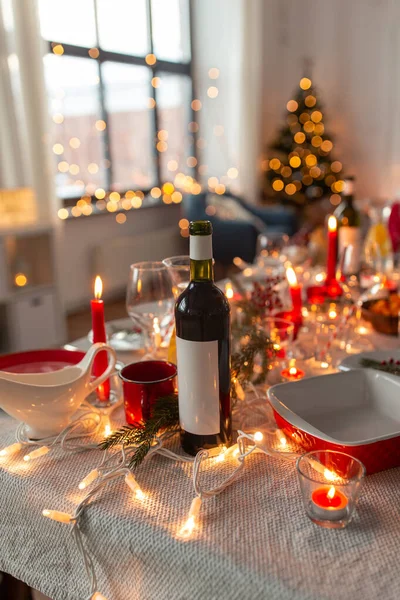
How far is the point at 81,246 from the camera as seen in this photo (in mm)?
4023

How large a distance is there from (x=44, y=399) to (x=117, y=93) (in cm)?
392

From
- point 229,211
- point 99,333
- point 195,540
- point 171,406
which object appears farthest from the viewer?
point 229,211

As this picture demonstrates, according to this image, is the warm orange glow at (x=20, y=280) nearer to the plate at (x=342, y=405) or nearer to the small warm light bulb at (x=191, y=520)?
the plate at (x=342, y=405)

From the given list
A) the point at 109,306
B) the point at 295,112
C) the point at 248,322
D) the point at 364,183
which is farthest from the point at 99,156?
the point at 248,322

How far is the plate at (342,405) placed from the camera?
0.81m

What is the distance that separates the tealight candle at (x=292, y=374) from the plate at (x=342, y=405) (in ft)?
0.50

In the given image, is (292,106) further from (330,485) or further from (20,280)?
(330,485)

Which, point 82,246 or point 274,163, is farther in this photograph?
point 274,163

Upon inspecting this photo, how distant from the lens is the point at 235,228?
13.5 ft

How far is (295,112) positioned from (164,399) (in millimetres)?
4703

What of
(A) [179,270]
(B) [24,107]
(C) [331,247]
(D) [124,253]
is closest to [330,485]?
(A) [179,270]

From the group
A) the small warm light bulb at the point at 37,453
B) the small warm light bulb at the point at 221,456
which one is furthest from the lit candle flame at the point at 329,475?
A: the small warm light bulb at the point at 37,453

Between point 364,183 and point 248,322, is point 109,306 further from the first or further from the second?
point 248,322

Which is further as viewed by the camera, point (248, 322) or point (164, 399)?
point (248, 322)
